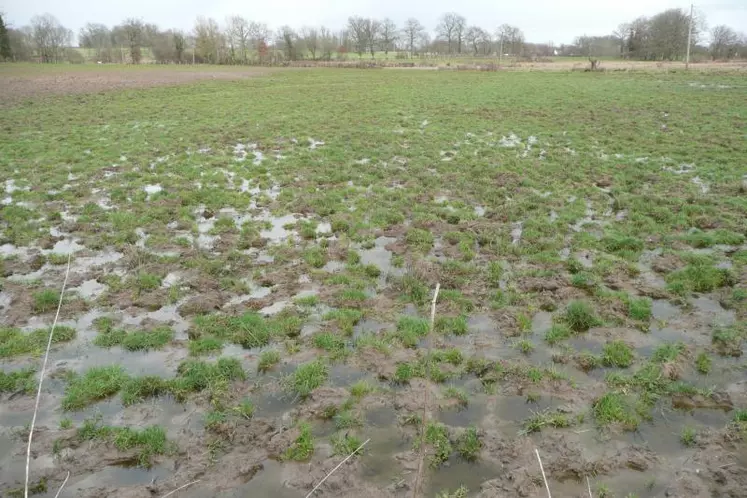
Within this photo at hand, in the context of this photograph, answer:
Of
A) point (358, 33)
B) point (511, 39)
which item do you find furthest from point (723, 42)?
point (358, 33)

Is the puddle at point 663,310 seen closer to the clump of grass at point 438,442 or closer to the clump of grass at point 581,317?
the clump of grass at point 581,317

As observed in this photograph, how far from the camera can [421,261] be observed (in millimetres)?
9203

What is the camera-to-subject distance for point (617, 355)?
6395 mm

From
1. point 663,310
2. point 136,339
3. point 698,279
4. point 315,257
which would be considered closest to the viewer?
point 136,339

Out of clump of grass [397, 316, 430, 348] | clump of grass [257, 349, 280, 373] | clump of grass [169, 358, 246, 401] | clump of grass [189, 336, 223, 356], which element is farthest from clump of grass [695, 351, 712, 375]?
clump of grass [189, 336, 223, 356]

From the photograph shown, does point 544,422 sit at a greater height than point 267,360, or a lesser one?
lesser

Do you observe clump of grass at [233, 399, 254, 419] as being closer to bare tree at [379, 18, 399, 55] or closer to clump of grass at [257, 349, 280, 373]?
clump of grass at [257, 349, 280, 373]

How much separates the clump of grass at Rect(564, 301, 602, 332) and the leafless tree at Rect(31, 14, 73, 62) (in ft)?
321

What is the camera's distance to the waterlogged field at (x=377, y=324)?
16.1 feet

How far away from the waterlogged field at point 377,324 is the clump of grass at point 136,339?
0.11ft

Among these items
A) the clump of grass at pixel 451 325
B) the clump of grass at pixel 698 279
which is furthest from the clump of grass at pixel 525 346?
the clump of grass at pixel 698 279

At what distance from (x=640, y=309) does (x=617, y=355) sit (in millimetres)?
1431

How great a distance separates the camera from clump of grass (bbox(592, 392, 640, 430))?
5.32m

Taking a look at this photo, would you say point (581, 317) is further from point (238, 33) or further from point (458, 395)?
Answer: point (238, 33)
